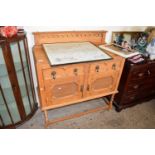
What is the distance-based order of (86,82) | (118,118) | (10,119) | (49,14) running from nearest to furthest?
(49,14)
(86,82)
(10,119)
(118,118)

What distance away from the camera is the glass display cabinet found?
112 centimetres

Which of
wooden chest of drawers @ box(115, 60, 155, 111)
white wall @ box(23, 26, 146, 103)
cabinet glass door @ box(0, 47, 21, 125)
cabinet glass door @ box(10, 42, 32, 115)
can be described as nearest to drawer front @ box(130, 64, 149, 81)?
wooden chest of drawers @ box(115, 60, 155, 111)

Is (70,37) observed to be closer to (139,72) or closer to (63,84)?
(63,84)

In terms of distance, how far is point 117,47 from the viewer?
158 centimetres

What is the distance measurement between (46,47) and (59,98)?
55cm

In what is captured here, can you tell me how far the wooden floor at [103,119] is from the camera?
65.5 inches

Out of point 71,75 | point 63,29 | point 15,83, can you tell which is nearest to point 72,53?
point 71,75

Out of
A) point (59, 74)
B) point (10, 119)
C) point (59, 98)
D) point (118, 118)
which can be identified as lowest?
point (118, 118)

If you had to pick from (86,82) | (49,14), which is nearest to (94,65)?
(86,82)

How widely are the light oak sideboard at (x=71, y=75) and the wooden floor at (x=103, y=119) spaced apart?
156 millimetres

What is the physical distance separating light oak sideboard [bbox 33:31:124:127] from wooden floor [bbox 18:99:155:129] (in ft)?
0.51

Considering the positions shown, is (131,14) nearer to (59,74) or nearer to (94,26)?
(94,26)

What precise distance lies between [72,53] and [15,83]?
2.05ft

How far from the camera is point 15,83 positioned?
4.19ft
